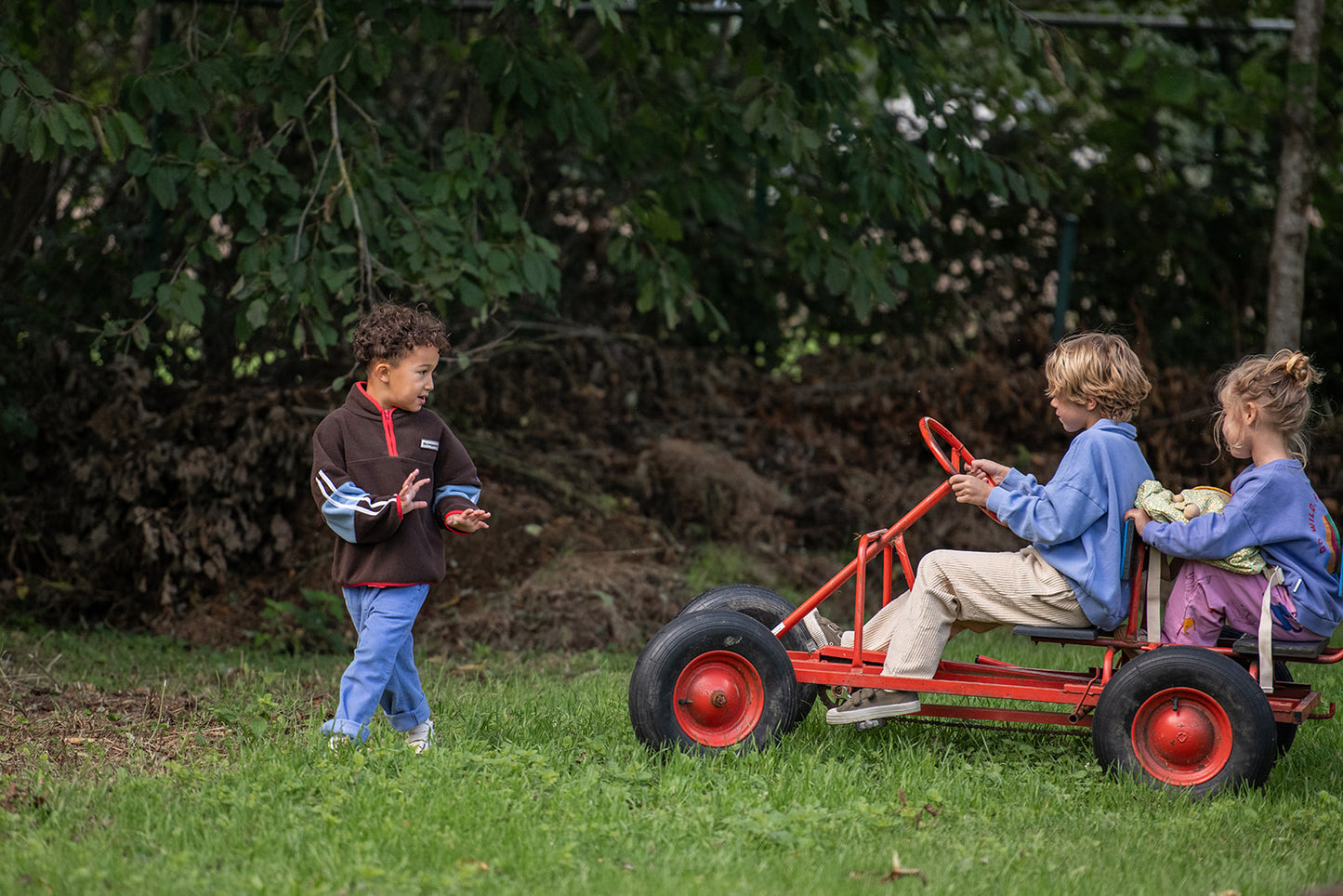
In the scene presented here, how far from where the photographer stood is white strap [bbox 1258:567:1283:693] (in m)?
3.77

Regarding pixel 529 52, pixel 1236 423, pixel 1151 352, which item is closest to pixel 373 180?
pixel 529 52

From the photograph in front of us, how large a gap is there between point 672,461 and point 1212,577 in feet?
14.3

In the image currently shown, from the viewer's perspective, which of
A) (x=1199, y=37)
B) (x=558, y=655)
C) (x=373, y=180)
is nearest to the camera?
(x=373, y=180)

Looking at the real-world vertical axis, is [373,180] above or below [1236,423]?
above

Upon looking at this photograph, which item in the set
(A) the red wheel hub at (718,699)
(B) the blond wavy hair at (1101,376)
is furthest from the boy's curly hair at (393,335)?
(B) the blond wavy hair at (1101,376)

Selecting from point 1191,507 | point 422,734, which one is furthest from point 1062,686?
A: point 422,734

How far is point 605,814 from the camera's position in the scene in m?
3.46

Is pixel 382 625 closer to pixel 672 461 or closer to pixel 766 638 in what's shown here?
pixel 766 638

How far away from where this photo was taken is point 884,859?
10.6 feet

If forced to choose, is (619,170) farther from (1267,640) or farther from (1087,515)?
(1267,640)

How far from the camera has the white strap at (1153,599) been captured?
399 cm

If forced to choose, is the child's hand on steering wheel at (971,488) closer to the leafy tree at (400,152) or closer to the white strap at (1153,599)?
the white strap at (1153,599)

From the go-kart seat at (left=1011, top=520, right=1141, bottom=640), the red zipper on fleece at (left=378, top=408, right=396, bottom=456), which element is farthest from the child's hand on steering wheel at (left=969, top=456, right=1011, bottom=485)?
the red zipper on fleece at (left=378, top=408, right=396, bottom=456)

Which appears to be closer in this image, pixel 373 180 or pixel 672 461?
pixel 373 180
